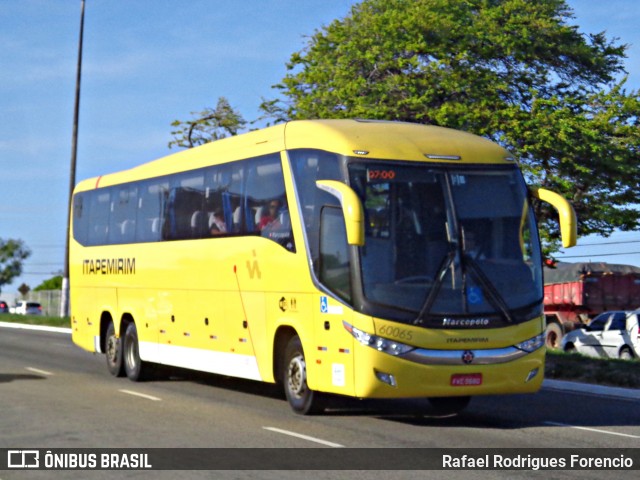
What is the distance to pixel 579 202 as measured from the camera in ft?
127

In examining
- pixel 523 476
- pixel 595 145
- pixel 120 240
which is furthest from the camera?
pixel 595 145

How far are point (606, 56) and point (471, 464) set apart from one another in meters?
33.0

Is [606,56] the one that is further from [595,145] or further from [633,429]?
[633,429]

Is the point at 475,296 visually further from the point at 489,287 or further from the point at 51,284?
the point at 51,284

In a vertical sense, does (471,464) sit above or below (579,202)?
below

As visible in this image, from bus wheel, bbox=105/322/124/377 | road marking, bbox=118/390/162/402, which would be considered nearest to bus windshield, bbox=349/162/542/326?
road marking, bbox=118/390/162/402

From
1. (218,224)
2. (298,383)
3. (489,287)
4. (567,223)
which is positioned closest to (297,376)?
(298,383)

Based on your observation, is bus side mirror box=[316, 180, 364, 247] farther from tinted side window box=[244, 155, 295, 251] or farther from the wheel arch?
the wheel arch

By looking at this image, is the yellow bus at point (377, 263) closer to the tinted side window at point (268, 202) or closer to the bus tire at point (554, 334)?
the tinted side window at point (268, 202)

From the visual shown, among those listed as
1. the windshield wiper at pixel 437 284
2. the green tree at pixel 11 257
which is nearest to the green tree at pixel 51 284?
the green tree at pixel 11 257

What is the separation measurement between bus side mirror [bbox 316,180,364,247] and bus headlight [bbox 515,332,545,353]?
2344 mm

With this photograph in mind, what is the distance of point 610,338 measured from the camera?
31.2 metres

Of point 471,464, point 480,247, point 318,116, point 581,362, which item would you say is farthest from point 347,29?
Result: point 471,464

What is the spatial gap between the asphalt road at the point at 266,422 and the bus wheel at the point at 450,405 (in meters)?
0.13
